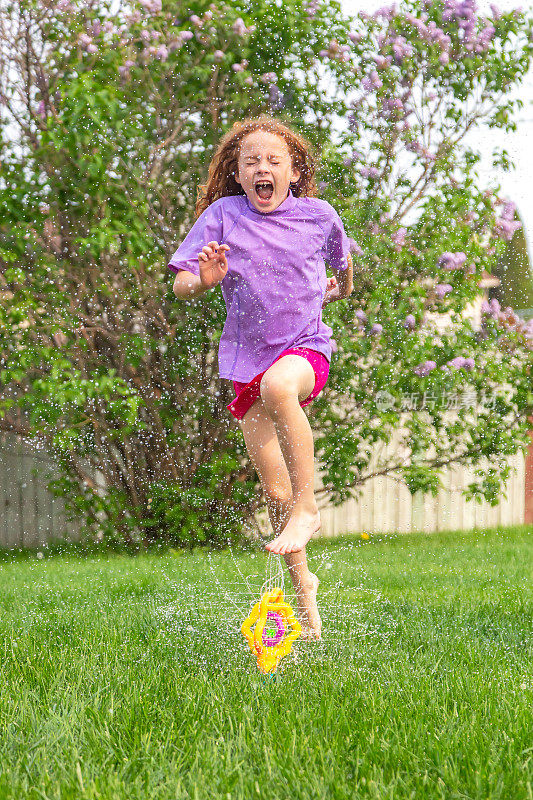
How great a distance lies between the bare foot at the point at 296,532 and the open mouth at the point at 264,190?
0.83 m

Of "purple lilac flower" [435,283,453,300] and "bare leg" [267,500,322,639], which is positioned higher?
"purple lilac flower" [435,283,453,300]

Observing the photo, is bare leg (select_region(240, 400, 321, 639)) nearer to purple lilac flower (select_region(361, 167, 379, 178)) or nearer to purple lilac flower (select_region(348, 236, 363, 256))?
purple lilac flower (select_region(348, 236, 363, 256))

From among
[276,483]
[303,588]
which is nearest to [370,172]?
[276,483]

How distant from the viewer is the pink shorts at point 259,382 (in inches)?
86.8

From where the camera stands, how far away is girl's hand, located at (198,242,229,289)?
2.03 meters

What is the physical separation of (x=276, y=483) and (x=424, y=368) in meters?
3.04

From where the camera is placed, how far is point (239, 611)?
282 centimetres

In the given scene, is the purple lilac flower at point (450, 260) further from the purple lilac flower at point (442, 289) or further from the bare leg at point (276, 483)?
the bare leg at point (276, 483)

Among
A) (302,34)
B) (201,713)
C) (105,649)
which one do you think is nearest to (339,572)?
(105,649)

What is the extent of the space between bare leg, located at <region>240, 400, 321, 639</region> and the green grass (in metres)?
0.10

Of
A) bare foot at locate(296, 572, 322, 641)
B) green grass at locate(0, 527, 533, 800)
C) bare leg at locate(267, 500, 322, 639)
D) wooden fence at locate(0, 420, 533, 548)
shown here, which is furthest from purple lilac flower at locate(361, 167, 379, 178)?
bare foot at locate(296, 572, 322, 641)

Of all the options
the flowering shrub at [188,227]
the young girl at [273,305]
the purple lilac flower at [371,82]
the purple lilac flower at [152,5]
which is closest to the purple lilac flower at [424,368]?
the flowering shrub at [188,227]

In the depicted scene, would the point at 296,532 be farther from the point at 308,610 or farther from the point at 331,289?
the point at 331,289

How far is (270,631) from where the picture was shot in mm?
1955
